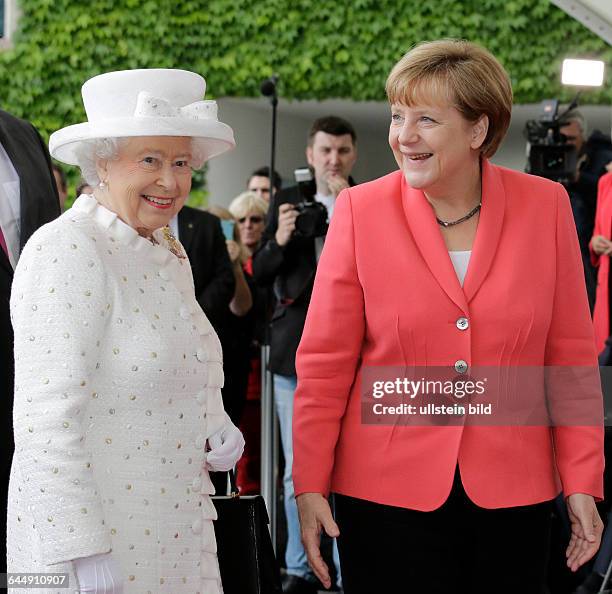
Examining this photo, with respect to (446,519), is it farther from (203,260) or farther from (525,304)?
(203,260)

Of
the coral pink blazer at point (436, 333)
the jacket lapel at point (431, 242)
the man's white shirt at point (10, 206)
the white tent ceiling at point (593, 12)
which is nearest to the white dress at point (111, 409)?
the coral pink blazer at point (436, 333)

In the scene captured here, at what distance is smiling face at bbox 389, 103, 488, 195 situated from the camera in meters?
2.39

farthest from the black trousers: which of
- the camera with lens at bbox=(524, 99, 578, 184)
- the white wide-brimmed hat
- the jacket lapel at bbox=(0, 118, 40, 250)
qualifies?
the camera with lens at bbox=(524, 99, 578, 184)

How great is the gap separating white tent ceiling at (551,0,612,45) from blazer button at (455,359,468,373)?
1.21m

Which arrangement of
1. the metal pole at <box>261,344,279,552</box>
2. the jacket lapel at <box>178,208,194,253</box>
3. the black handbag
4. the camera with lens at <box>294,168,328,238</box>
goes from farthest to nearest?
1. the jacket lapel at <box>178,208,194,253</box>
2. the metal pole at <box>261,344,279,552</box>
3. the camera with lens at <box>294,168,328,238</box>
4. the black handbag

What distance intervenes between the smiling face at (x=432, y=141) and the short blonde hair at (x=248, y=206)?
362 cm

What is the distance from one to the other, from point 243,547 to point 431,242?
2.61 feet

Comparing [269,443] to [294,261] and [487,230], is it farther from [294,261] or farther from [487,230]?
[487,230]

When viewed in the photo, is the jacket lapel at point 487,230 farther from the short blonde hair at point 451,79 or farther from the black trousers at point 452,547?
the black trousers at point 452,547

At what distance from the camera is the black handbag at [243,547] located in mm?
2312

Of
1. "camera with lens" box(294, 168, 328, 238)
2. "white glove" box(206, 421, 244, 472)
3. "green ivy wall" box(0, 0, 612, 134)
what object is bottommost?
"white glove" box(206, 421, 244, 472)

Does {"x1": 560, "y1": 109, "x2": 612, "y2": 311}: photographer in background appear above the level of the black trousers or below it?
above

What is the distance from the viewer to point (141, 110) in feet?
6.80

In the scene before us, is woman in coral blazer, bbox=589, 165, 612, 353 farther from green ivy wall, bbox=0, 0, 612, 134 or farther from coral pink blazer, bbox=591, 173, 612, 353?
green ivy wall, bbox=0, 0, 612, 134
